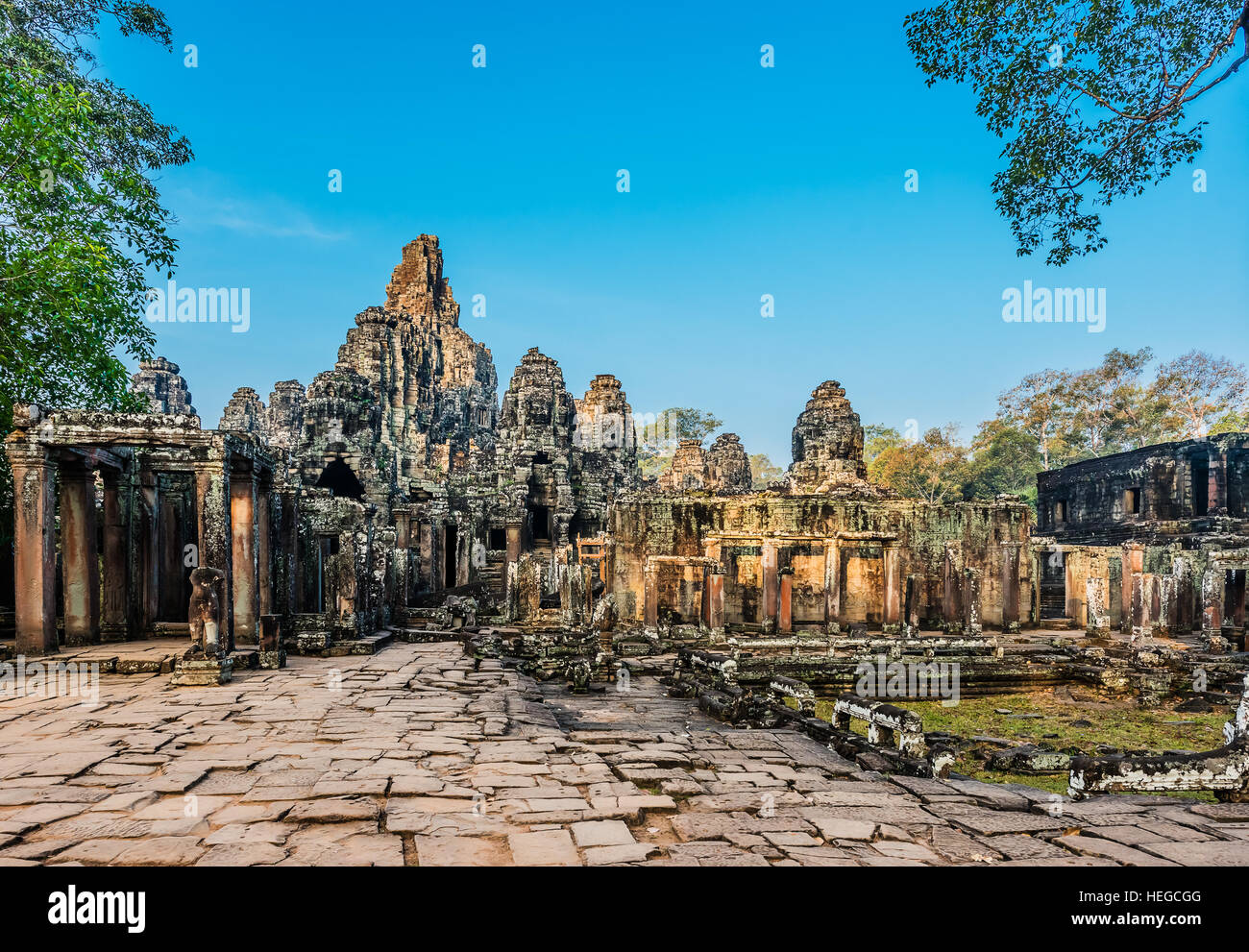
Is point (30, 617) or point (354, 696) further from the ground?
point (30, 617)

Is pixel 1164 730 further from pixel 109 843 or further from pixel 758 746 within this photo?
pixel 109 843

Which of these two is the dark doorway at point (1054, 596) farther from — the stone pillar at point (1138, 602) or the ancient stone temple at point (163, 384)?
the ancient stone temple at point (163, 384)

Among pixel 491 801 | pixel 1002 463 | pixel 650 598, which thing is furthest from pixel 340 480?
pixel 1002 463

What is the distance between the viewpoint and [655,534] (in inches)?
754

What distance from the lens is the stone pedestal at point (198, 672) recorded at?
9.05 metres

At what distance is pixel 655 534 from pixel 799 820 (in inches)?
573

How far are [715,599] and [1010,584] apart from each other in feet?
32.4

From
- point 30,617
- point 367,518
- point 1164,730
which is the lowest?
point 1164,730

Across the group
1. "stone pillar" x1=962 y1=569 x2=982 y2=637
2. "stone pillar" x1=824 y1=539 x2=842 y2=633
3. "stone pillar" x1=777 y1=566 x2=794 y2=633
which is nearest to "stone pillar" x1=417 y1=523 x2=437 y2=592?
"stone pillar" x1=777 y1=566 x2=794 y2=633

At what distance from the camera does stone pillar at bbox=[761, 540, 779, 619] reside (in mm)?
17031

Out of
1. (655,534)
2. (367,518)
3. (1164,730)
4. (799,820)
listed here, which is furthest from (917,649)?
(367,518)

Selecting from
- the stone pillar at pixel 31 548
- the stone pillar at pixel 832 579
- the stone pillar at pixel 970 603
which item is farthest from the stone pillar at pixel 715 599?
the stone pillar at pixel 31 548

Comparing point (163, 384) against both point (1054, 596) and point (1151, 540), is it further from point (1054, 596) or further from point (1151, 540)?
point (1151, 540)

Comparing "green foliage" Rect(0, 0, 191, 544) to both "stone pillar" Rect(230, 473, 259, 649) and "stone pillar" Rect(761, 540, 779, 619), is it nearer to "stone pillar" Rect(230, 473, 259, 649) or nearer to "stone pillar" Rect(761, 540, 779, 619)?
"stone pillar" Rect(230, 473, 259, 649)
